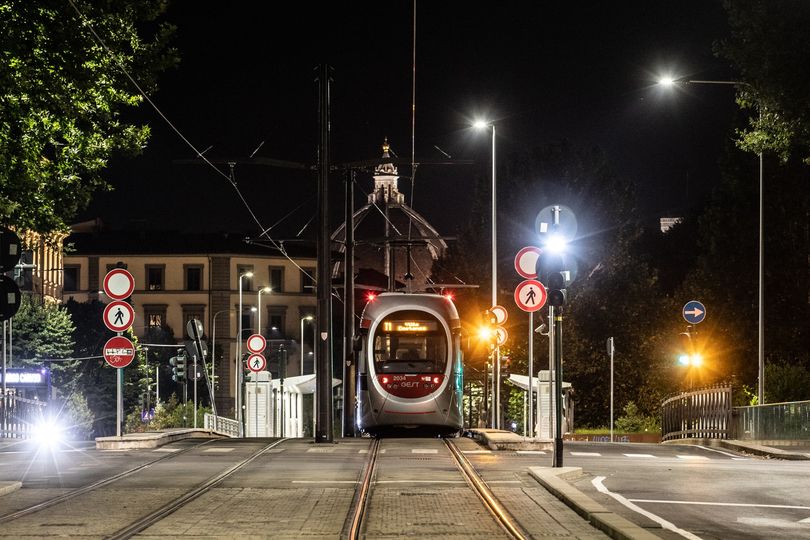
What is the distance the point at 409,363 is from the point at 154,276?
10826 centimetres

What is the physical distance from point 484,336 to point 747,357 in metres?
20.9

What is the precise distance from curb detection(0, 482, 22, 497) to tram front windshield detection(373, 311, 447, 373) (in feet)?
53.7

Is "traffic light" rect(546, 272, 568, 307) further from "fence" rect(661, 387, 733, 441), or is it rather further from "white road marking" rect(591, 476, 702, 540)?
"fence" rect(661, 387, 733, 441)

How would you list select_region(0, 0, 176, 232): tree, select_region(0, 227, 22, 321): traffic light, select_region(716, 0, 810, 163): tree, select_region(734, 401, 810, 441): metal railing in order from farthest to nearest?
select_region(734, 401, 810, 441): metal railing
select_region(716, 0, 810, 163): tree
select_region(0, 0, 176, 232): tree
select_region(0, 227, 22, 321): traffic light

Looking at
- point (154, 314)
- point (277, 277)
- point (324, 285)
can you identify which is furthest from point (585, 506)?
point (277, 277)

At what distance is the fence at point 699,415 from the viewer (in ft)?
109

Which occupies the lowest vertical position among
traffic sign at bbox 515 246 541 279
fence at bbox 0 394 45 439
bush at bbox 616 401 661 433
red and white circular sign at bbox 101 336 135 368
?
bush at bbox 616 401 661 433

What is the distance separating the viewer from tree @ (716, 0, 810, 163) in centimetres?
2683

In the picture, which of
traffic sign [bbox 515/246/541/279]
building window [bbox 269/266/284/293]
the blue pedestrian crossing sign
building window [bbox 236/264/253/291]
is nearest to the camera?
traffic sign [bbox 515/246/541/279]

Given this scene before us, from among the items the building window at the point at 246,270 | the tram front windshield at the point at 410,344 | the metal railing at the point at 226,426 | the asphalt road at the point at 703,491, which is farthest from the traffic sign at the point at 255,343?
the building window at the point at 246,270

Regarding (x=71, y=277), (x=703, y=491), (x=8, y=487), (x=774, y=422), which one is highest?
(x=71, y=277)

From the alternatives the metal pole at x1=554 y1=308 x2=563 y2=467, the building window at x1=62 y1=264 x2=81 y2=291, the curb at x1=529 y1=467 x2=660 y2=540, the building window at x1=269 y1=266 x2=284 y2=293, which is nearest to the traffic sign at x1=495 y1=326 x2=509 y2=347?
the metal pole at x1=554 y1=308 x2=563 y2=467

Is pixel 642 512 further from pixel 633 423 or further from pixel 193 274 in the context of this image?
pixel 193 274

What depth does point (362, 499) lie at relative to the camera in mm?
15961
